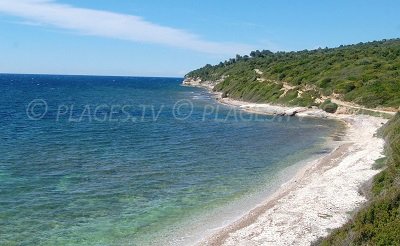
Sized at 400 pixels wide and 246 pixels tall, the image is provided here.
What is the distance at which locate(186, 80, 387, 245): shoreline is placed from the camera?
18703 mm

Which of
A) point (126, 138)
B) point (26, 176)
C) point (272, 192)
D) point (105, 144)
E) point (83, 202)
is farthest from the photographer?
point (126, 138)

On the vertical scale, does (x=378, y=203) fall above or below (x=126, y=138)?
above

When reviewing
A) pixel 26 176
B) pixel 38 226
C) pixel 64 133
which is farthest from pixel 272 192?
pixel 64 133

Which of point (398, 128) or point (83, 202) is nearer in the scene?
point (83, 202)

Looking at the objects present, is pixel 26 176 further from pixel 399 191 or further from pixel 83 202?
pixel 399 191

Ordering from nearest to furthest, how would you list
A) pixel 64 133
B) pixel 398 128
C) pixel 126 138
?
pixel 398 128 → pixel 126 138 → pixel 64 133

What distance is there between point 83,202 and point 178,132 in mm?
27922

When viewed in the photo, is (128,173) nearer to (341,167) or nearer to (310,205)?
(310,205)

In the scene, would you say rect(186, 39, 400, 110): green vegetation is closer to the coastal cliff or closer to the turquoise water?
the coastal cliff

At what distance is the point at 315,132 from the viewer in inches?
2037

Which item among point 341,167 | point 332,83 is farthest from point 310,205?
point 332,83

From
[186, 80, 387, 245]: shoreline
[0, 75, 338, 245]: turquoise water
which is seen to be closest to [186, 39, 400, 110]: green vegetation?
[0, 75, 338, 245]: turquoise water

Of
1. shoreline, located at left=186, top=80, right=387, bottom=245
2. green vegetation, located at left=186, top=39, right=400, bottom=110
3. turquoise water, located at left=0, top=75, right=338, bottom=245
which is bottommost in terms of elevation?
turquoise water, located at left=0, top=75, right=338, bottom=245

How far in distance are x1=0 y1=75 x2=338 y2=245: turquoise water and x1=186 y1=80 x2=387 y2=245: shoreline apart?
2.35m
